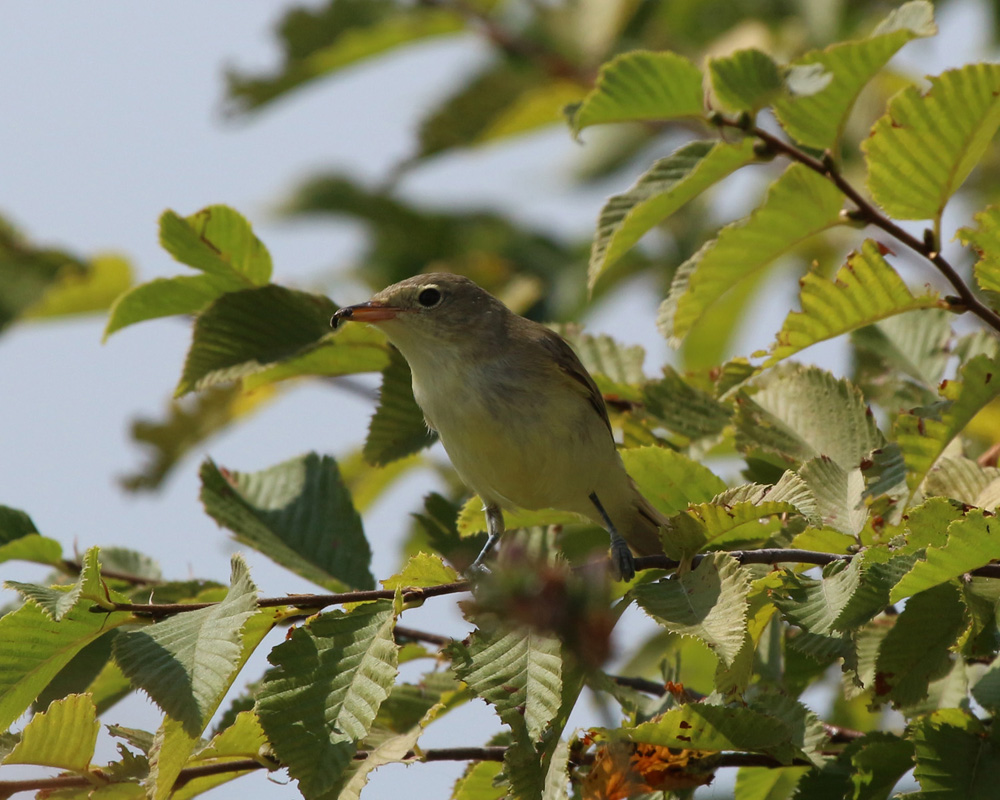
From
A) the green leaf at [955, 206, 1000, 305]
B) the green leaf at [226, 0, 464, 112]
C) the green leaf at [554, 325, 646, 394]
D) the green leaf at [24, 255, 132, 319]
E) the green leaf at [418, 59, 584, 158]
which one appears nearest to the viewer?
the green leaf at [955, 206, 1000, 305]

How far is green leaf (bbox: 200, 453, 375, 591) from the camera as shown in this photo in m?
2.96

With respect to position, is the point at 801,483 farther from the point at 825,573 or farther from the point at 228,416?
the point at 228,416

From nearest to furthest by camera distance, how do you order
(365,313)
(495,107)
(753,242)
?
(753,242), (365,313), (495,107)

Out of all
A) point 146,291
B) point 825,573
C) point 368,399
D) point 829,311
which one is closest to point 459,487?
point 368,399

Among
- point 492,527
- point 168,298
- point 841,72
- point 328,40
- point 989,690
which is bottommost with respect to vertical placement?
point 989,690

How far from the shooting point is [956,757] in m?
2.07

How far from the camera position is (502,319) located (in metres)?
3.91

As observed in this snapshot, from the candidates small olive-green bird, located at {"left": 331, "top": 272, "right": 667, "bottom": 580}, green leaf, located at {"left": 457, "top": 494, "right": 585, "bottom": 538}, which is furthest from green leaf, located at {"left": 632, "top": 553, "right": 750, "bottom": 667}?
small olive-green bird, located at {"left": 331, "top": 272, "right": 667, "bottom": 580}

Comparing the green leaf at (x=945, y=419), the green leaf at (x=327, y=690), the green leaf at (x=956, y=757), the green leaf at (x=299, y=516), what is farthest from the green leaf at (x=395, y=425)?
the green leaf at (x=956, y=757)

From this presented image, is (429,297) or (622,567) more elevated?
(429,297)

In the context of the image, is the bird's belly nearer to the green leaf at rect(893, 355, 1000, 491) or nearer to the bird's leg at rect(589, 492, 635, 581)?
the bird's leg at rect(589, 492, 635, 581)

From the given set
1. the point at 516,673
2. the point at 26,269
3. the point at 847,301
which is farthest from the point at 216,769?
the point at 26,269

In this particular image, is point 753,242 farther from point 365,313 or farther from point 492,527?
point 365,313

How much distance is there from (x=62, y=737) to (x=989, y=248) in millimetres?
1982
